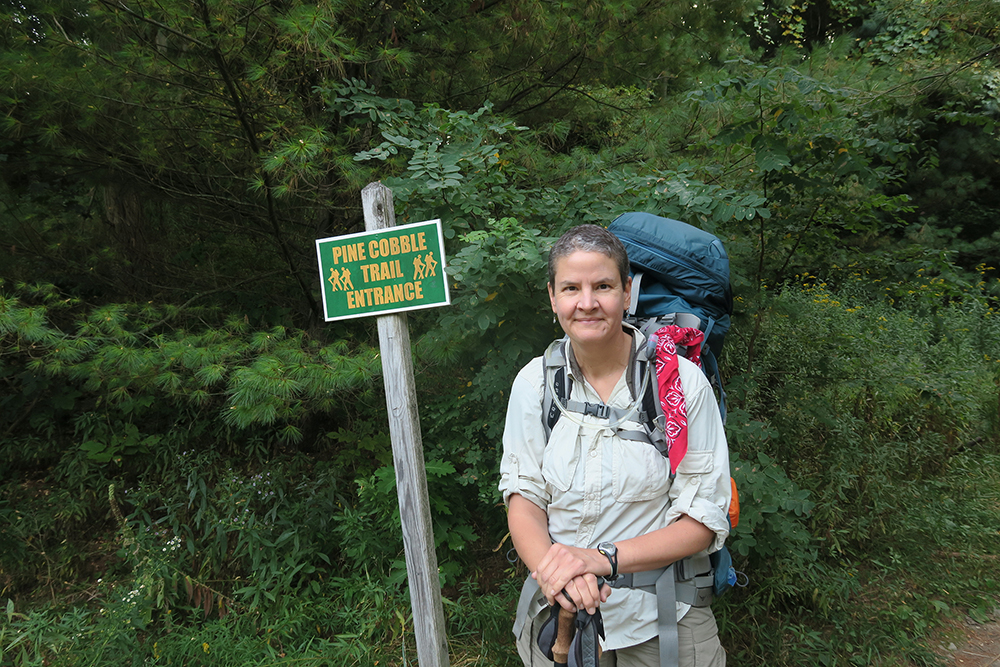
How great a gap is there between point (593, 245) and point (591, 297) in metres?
0.14

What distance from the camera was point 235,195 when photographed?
4164 mm

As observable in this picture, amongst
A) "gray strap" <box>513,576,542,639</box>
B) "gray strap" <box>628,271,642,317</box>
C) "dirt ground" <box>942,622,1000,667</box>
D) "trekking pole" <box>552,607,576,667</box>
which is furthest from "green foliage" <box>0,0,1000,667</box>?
"trekking pole" <box>552,607,576,667</box>

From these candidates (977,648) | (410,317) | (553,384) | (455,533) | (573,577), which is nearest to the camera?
(573,577)

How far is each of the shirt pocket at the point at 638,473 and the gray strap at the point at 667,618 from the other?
0.21m

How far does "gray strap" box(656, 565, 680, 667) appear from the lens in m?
1.49

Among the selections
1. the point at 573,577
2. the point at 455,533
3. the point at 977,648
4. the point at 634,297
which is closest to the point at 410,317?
the point at 455,533

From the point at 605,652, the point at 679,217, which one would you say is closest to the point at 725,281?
the point at 679,217

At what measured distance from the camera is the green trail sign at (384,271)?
6.83 feet

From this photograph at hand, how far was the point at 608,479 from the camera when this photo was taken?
151 cm

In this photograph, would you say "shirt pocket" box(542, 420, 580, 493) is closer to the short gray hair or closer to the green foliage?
the short gray hair

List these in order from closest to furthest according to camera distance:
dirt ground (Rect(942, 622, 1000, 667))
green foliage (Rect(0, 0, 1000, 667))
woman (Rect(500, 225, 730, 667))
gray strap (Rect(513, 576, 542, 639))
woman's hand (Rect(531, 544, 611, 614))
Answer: woman's hand (Rect(531, 544, 611, 614))
woman (Rect(500, 225, 730, 667))
gray strap (Rect(513, 576, 542, 639))
green foliage (Rect(0, 0, 1000, 667))
dirt ground (Rect(942, 622, 1000, 667))

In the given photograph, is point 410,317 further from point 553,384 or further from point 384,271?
point 553,384

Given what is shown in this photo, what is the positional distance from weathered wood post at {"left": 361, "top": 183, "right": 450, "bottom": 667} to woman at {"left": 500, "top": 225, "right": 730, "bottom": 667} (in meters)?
0.73

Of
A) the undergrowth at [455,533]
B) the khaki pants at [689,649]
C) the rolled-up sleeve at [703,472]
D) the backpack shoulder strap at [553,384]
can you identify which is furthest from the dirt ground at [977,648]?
the backpack shoulder strap at [553,384]
